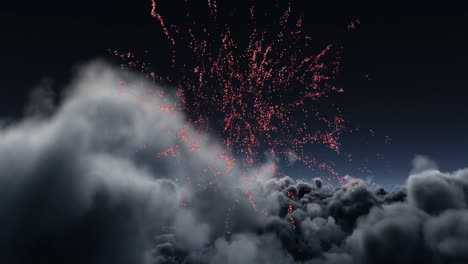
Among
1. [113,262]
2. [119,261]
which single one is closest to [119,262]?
[119,261]

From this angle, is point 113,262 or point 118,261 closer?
point 113,262

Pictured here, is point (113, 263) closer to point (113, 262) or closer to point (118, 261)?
point (113, 262)

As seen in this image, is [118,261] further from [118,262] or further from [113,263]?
[113,263]

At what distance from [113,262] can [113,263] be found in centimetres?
423

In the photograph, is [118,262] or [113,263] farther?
[118,262]

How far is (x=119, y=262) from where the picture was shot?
169250 millimetres

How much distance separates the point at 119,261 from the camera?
170125mm

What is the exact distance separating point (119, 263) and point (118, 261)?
4704mm

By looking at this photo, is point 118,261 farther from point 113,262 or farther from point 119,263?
point 113,262

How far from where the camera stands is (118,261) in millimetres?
175375

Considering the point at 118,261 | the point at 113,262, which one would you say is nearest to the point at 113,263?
the point at 113,262

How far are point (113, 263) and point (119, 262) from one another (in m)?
8.25

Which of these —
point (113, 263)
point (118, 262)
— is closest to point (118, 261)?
point (118, 262)

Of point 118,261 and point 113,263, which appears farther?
point 118,261
